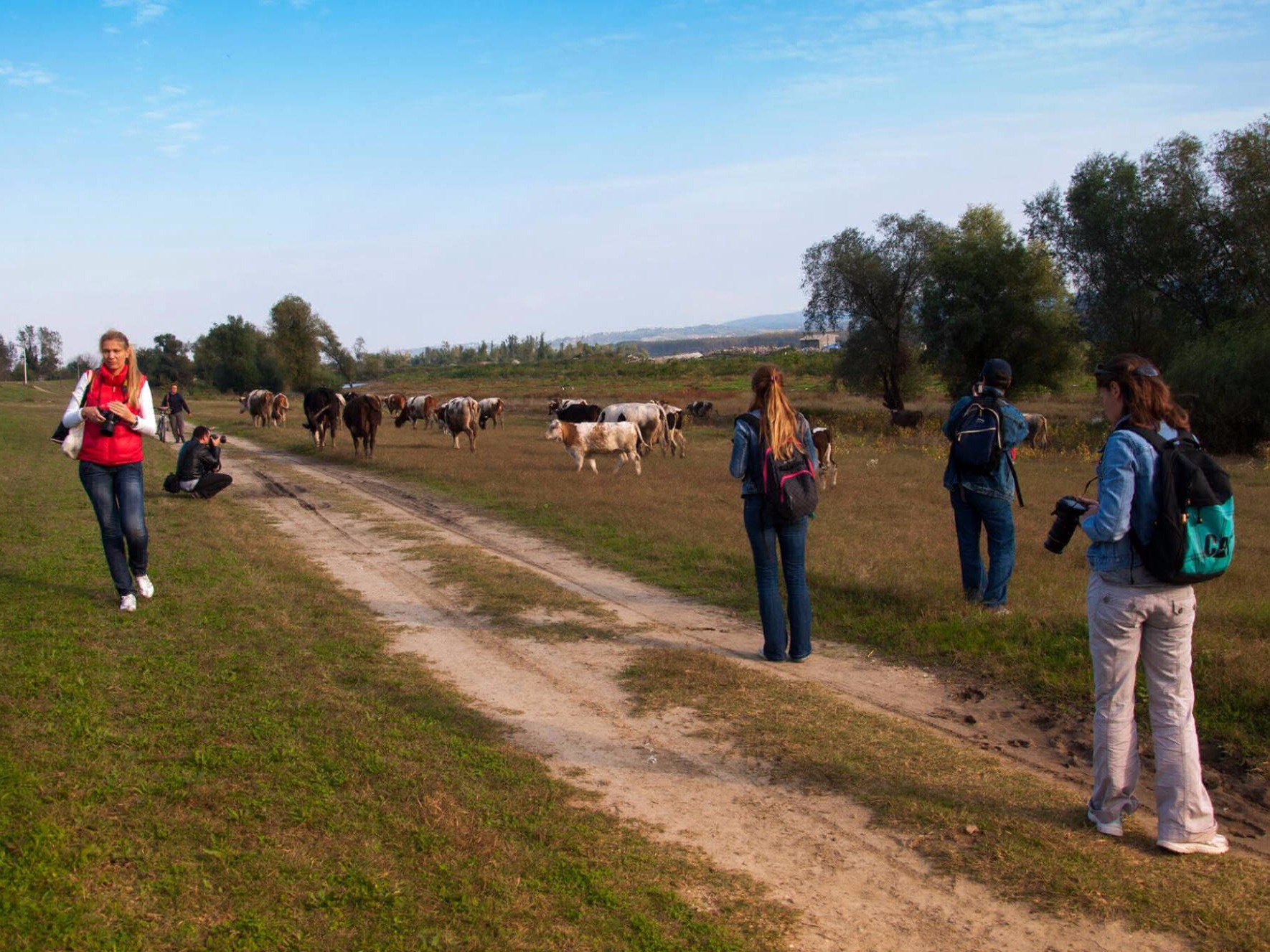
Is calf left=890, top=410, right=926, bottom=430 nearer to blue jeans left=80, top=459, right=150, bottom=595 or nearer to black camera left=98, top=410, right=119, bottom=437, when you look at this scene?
blue jeans left=80, top=459, right=150, bottom=595

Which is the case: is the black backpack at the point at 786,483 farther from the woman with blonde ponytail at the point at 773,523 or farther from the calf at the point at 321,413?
the calf at the point at 321,413

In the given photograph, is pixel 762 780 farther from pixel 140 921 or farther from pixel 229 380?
pixel 229 380

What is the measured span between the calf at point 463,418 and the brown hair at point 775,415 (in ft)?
65.5

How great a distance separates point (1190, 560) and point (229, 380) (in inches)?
3642

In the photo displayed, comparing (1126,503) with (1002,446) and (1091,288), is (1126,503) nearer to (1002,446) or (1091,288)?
(1002,446)

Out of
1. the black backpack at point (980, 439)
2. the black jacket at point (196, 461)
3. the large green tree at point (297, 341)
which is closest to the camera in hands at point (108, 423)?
the black backpack at point (980, 439)

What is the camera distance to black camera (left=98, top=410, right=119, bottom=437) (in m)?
7.16

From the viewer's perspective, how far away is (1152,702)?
442 centimetres

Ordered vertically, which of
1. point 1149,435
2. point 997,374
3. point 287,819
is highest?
point 997,374

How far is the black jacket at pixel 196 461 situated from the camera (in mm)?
15968

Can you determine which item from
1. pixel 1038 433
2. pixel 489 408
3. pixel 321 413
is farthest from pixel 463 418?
pixel 1038 433

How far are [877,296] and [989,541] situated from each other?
36.9 m

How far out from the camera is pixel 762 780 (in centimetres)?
495

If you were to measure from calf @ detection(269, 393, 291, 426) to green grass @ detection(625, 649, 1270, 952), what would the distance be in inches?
1452
